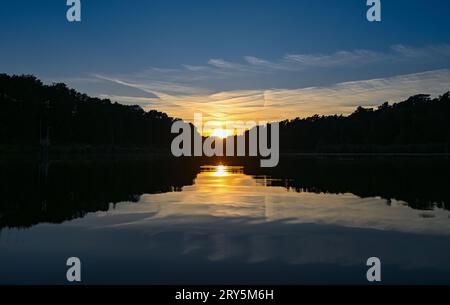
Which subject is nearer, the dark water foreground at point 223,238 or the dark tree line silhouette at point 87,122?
the dark water foreground at point 223,238

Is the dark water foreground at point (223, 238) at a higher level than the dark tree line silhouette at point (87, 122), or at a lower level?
lower

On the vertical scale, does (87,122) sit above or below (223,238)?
above

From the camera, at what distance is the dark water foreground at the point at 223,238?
9945 millimetres

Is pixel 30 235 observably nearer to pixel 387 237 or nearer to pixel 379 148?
pixel 387 237

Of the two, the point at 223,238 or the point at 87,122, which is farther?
the point at 87,122

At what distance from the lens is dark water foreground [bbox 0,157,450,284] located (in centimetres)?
995

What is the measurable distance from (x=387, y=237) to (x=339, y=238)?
1.56m

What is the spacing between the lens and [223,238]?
13.6m

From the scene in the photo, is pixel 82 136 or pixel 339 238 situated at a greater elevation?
pixel 82 136

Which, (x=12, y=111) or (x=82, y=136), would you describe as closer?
(x=12, y=111)

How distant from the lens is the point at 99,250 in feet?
39.8

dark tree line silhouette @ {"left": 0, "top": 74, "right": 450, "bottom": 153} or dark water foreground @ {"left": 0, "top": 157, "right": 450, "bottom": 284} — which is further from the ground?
dark tree line silhouette @ {"left": 0, "top": 74, "right": 450, "bottom": 153}

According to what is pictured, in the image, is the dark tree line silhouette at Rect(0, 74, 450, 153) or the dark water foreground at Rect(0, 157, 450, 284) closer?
the dark water foreground at Rect(0, 157, 450, 284)

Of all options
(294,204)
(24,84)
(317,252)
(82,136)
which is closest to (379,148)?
(82,136)
